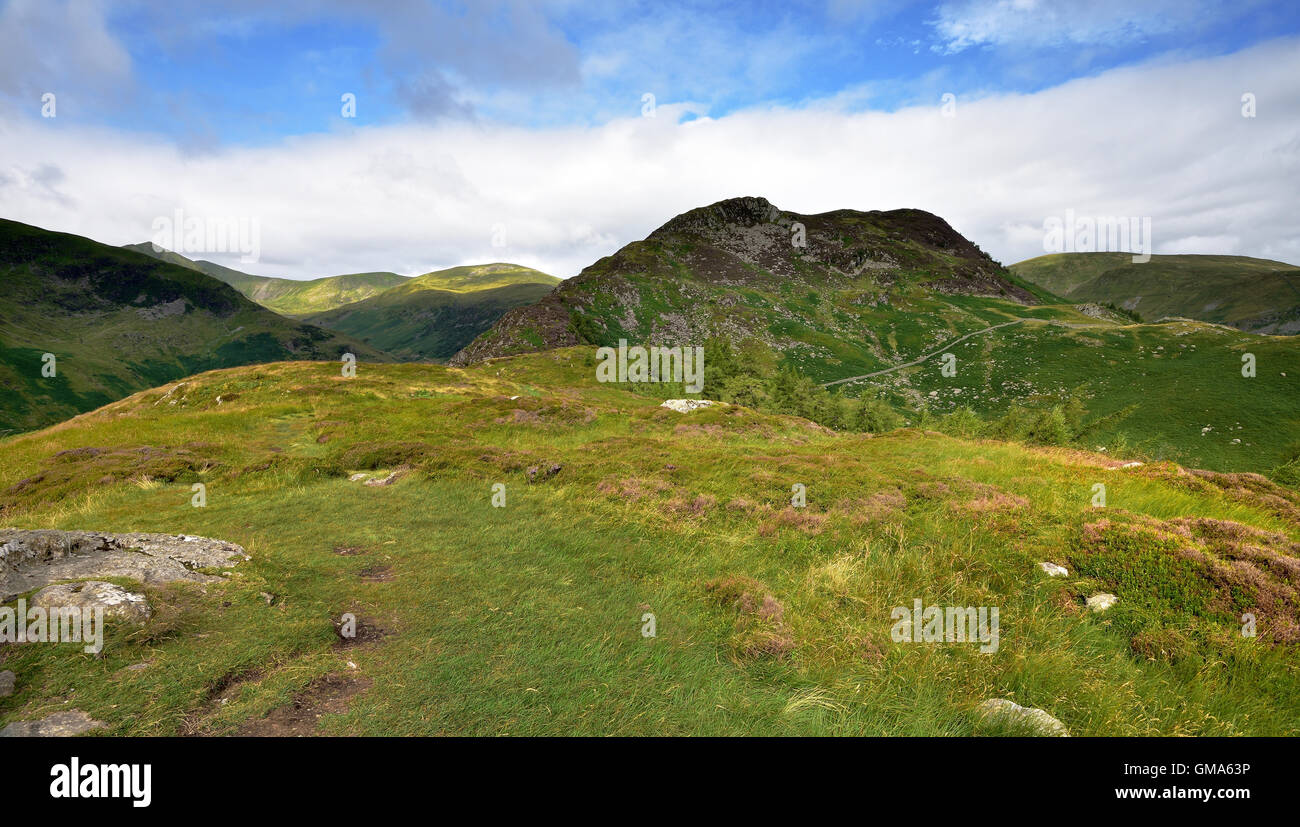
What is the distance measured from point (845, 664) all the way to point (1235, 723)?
5177mm

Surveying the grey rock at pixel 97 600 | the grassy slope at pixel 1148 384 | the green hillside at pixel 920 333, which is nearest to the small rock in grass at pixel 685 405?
the green hillside at pixel 920 333

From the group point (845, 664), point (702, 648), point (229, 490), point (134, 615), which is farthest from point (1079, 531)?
point (229, 490)

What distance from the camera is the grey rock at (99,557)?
8.07m

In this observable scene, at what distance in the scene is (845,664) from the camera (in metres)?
7.60

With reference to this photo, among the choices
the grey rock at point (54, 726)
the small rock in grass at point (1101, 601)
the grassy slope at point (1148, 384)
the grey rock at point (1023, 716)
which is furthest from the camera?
the grassy slope at point (1148, 384)

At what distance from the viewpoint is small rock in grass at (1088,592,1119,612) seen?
9.38 metres

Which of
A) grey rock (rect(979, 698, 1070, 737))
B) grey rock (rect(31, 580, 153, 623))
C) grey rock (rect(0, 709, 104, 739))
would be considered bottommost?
grey rock (rect(979, 698, 1070, 737))

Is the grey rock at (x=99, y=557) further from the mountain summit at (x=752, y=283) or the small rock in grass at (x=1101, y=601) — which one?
the mountain summit at (x=752, y=283)

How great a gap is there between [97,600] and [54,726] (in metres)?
2.82

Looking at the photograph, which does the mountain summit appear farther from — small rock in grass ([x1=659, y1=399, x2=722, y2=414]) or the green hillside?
small rock in grass ([x1=659, y1=399, x2=722, y2=414])

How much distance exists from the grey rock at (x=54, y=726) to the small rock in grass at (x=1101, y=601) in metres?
15.6

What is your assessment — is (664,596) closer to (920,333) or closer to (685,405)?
(685,405)

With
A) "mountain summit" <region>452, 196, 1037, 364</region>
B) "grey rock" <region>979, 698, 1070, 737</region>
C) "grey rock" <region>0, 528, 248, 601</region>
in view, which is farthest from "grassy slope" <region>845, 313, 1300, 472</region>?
"grey rock" <region>0, 528, 248, 601</region>

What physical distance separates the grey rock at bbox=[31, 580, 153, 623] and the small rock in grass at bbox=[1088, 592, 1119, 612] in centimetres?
1677
